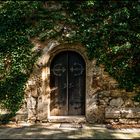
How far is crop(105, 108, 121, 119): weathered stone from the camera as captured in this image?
895cm

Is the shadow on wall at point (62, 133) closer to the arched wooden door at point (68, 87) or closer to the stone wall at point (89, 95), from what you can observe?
the stone wall at point (89, 95)

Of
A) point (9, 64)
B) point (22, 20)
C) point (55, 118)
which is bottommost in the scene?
point (55, 118)

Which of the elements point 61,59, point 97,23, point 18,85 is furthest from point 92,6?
point 18,85

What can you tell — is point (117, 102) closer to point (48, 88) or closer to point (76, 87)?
point (76, 87)

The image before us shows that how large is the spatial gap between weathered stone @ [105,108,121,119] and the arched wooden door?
2.54ft

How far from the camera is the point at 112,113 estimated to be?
896cm

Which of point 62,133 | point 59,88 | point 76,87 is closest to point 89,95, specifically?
point 76,87

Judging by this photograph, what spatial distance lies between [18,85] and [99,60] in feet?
7.92

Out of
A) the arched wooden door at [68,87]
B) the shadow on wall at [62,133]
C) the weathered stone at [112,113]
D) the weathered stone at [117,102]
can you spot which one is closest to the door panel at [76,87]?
the arched wooden door at [68,87]

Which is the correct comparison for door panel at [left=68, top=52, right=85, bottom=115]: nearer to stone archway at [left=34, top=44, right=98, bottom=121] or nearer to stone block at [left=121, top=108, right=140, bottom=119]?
stone archway at [left=34, top=44, right=98, bottom=121]

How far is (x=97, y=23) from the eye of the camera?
9.16m

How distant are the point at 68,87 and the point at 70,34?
1.55 metres

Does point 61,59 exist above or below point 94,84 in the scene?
above

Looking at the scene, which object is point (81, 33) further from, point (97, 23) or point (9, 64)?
point (9, 64)
